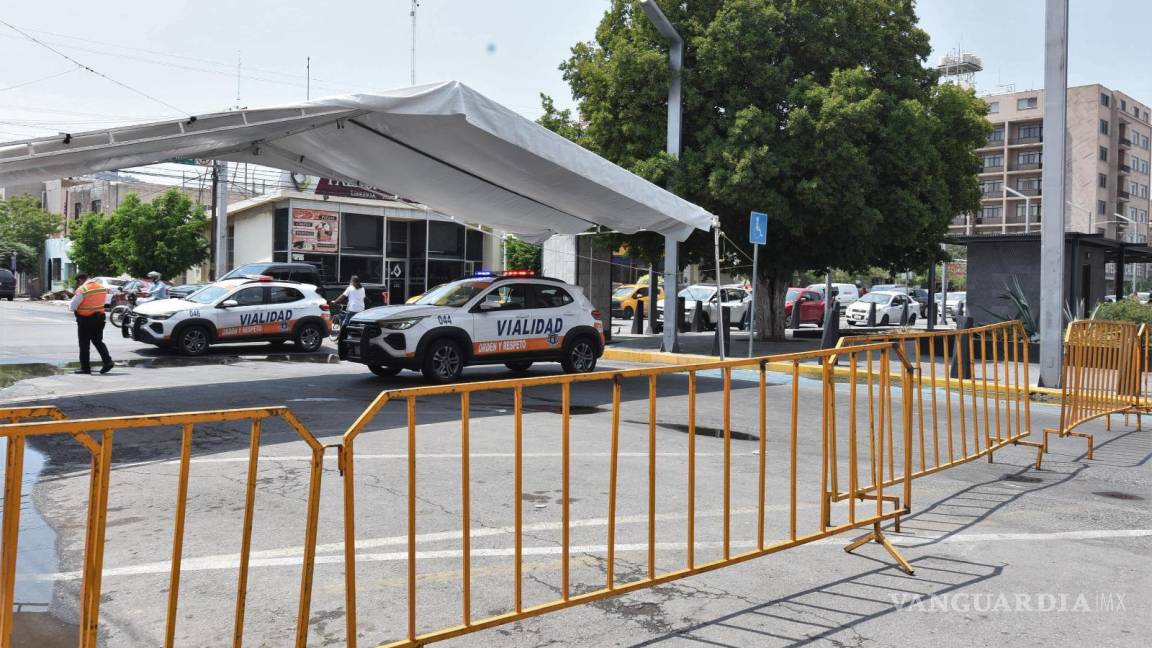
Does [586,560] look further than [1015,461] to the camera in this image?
No

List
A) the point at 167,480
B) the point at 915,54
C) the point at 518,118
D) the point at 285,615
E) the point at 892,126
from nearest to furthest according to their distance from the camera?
the point at 285,615, the point at 167,480, the point at 518,118, the point at 892,126, the point at 915,54

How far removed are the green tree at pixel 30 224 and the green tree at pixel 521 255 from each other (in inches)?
1566

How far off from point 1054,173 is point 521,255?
3225 cm

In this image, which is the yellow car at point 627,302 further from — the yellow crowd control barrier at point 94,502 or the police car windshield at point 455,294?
the yellow crowd control barrier at point 94,502

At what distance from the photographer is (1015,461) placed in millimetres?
8688

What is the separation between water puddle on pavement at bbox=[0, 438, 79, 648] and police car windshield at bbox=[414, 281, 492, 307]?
8.03 meters

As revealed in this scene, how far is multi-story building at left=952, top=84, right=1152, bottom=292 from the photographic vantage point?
88.9 metres

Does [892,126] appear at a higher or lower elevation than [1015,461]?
higher

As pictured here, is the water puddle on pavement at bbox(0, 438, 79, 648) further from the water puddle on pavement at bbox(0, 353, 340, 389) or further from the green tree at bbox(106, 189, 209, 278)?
the green tree at bbox(106, 189, 209, 278)

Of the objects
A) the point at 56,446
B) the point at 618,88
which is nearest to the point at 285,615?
the point at 56,446

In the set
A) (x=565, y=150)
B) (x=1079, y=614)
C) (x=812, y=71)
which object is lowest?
(x=1079, y=614)

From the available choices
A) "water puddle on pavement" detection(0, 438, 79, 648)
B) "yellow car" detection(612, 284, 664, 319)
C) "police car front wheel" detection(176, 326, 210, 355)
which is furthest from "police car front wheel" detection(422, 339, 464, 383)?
"yellow car" detection(612, 284, 664, 319)

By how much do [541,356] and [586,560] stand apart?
979 centimetres

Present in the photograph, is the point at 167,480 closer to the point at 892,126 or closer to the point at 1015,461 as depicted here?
the point at 1015,461
